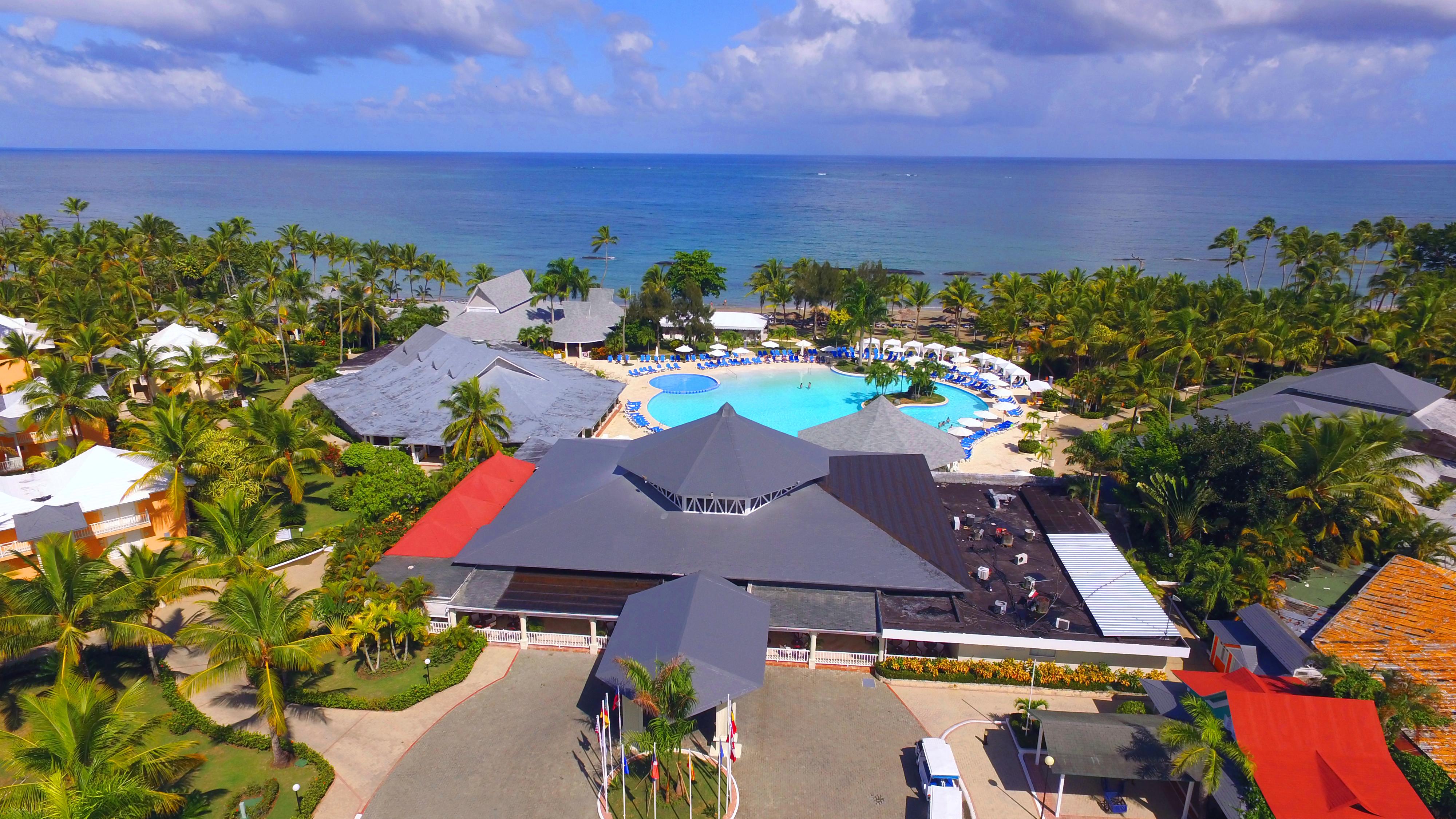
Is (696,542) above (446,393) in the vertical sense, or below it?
below

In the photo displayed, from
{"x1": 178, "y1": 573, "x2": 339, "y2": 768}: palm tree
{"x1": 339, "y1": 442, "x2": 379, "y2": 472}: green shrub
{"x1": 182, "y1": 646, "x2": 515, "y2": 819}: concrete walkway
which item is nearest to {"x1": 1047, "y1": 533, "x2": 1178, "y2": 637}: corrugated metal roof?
{"x1": 182, "y1": 646, "x2": 515, "y2": 819}: concrete walkway

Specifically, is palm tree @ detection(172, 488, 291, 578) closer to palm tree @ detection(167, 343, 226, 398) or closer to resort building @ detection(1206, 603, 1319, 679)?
palm tree @ detection(167, 343, 226, 398)

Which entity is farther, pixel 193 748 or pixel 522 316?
pixel 522 316

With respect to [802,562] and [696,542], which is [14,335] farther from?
[802,562]

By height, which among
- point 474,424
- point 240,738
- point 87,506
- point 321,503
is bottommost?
point 240,738

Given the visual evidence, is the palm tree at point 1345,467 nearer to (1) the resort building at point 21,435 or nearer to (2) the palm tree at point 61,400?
(2) the palm tree at point 61,400

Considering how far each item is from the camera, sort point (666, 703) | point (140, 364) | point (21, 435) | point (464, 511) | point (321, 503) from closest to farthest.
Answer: point (666, 703), point (464, 511), point (321, 503), point (21, 435), point (140, 364)

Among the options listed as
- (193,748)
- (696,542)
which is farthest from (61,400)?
(696,542)
